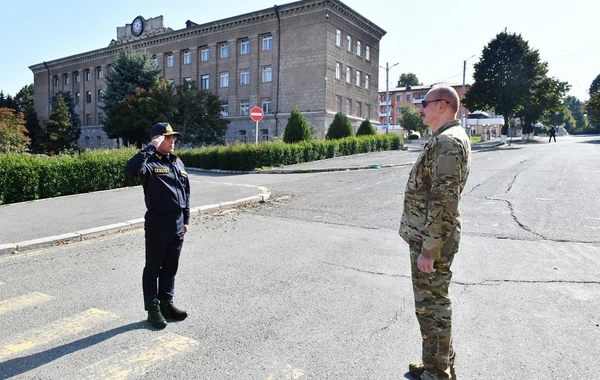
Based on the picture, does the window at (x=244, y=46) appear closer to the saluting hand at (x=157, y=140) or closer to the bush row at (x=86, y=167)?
the bush row at (x=86, y=167)

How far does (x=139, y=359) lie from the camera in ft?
10.9

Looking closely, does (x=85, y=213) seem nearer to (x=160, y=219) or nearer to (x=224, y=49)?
(x=160, y=219)

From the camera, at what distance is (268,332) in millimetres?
3777

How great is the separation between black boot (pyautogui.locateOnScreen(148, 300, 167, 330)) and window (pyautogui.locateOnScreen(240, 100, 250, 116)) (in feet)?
147

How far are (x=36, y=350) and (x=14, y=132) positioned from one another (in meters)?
35.8

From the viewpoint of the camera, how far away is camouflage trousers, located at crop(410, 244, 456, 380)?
293cm

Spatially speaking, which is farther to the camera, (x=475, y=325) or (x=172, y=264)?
(x=172, y=264)

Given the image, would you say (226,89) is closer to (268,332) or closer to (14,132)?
(14,132)

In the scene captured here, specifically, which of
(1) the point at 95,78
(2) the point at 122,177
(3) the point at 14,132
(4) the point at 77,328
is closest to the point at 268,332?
(4) the point at 77,328

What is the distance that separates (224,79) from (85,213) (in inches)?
1683

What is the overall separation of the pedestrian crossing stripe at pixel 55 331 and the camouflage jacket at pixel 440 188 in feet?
10.3

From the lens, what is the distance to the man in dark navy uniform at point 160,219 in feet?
13.0

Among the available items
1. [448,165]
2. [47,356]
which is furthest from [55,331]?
[448,165]

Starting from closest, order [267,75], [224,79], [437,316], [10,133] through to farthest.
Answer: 1. [437,316]
2. [10,133]
3. [267,75]
4. [224,79]
